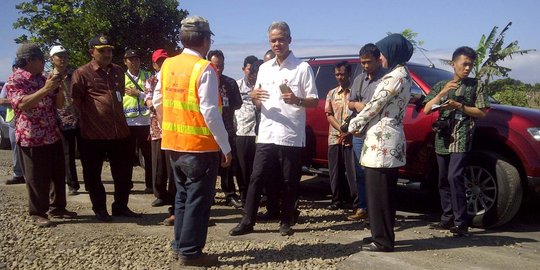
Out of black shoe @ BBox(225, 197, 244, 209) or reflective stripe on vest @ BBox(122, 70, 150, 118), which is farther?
reflective stripe on vest @ BBox(122, 70, 150, 118)

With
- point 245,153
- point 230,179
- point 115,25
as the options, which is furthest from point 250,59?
point 115,25

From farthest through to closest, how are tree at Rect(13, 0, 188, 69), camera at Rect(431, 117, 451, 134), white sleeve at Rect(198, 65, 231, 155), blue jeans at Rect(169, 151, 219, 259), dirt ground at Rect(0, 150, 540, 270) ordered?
tree at Rect(13, 0, 188, 69) → camera at Rect(431, 117, 451, 134) → dirt ground at Rect(0, 150, 540, 270) → blue jeans at Rect(169, 151, 219, 259) → white sleeve at Rect(198, 65, 231, 155)

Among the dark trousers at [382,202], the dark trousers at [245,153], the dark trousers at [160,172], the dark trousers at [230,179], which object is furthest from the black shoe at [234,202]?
the dark trousers at [382,202]

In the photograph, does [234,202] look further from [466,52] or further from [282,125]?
[466,52]

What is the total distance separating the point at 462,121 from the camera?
4.87m

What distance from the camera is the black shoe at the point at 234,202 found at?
20.0ft

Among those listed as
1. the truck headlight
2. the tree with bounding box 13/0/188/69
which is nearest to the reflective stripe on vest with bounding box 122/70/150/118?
the truck headlight

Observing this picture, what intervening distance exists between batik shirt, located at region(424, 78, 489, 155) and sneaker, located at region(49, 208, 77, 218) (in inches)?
162

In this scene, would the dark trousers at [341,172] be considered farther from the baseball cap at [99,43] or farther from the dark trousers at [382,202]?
the baseball cap at [99,43]

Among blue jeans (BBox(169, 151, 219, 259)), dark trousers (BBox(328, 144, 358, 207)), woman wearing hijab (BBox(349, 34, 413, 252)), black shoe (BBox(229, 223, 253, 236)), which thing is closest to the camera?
blue jeans (BBox(169, 151, 219, 259))

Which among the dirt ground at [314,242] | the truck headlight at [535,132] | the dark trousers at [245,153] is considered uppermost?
the truck headlight at [535,132]

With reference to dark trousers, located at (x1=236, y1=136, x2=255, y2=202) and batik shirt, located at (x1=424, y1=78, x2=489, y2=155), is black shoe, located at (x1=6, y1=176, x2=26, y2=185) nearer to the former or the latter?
dark trousers, located at (x1=236, y1=136, x2=255, y2=202)

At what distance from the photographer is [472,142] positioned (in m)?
5.13

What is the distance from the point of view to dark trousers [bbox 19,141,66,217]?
4.95 meters
